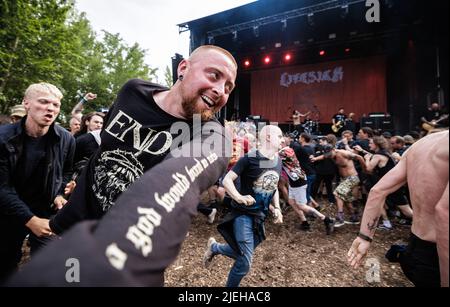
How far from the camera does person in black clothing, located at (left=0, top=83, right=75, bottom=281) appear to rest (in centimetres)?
232

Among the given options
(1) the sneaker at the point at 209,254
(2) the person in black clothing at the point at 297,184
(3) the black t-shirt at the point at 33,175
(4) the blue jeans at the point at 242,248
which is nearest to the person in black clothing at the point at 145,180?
(3) the black t-shirt at the point at 33,175

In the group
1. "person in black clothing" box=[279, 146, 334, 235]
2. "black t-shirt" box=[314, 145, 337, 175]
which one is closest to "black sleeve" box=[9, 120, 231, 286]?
"person in black clothing" box=[279, 146, 334, 235]

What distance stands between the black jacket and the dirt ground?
2094 mm

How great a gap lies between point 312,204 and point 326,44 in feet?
37.7

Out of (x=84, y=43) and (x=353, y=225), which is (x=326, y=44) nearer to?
(x=353, y=225)

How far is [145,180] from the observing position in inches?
29.7

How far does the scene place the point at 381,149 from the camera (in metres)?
5.94

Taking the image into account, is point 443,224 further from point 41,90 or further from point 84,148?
point 84,148

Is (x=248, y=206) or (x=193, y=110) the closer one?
(x=193, y=110)

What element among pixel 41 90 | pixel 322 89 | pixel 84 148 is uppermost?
pixel 322 89

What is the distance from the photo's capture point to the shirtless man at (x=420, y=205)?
153 cm

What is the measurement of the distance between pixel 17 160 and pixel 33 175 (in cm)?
22

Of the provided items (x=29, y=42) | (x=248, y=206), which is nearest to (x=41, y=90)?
(x=248, y=206)

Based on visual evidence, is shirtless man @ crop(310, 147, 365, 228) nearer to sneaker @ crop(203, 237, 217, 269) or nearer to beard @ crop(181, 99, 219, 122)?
sneaker @ crop(203, 237, 217, 269)
